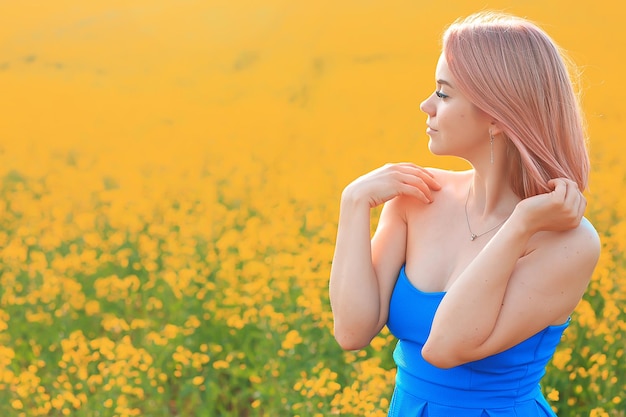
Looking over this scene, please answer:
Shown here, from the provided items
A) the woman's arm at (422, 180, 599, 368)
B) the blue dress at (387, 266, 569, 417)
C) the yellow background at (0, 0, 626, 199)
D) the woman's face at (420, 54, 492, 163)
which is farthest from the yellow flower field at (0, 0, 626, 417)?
the woman's face at (420, 54, 492, 163)

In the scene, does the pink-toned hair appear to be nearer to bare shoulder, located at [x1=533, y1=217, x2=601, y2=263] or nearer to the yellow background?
bare shoulder, located at [x1=533, y1=217, x2=601, y2=263]

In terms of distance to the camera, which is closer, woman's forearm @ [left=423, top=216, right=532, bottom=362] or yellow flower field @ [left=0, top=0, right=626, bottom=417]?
woman's forearm @ [left=423, top=216, right=532, bottom=362]

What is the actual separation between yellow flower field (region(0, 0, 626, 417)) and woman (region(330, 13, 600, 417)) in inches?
34.7

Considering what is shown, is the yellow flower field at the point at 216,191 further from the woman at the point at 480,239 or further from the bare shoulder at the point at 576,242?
the bare shoulder at the point at 576,242

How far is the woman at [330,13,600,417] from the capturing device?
5.71 feet

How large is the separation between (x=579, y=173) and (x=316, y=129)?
3961 mm

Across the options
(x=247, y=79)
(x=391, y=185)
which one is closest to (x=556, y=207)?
(x=391, y=185)

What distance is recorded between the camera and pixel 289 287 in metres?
3.61

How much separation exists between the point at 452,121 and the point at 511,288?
35cm

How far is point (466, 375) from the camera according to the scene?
74.0 inches

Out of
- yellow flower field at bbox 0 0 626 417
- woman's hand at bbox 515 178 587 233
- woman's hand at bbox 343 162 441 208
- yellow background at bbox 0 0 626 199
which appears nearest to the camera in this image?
woman's hand at bbox 515 178 587 233

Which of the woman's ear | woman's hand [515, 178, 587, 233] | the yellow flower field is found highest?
the woman's ear

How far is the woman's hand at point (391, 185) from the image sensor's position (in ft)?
6.35

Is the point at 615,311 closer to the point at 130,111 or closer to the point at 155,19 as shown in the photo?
the point at 130,111
